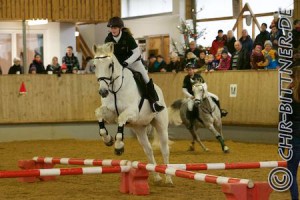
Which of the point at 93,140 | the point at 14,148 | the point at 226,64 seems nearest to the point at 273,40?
the point at 226,64

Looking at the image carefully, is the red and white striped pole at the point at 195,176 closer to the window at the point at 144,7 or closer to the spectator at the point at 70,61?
the spectator at the point at 70,61

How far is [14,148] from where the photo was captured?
17.8 meters

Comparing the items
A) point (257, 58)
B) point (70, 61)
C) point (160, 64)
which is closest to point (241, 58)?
point (257, 58)


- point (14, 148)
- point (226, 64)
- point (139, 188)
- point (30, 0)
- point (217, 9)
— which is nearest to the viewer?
point (139, 188)

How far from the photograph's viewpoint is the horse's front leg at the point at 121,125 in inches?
376

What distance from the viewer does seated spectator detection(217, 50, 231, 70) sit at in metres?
19.2

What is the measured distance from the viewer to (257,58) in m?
18.0

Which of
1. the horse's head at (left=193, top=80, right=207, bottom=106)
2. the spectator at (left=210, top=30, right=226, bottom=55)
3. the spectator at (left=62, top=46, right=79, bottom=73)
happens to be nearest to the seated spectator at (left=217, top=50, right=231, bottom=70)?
the spectator at (left=210, top=30, right=226, bottom=55)

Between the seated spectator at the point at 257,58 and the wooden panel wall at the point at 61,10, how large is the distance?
9224mm

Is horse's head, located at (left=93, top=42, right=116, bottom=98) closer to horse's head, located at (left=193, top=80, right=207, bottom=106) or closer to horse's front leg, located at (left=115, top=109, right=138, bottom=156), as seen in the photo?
horse's front leg, located at (left=115, top=109, right=138, bottom=156)

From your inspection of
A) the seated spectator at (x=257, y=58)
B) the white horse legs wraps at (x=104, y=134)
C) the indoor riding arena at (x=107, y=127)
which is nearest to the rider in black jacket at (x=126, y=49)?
the white horse legs wraps at (x=104, y=134)

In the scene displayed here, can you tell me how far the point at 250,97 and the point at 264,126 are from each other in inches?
36.4

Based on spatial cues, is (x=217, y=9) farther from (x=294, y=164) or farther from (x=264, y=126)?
(x=294, y=164)

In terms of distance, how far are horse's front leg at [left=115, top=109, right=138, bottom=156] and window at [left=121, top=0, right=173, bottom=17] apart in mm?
20051
